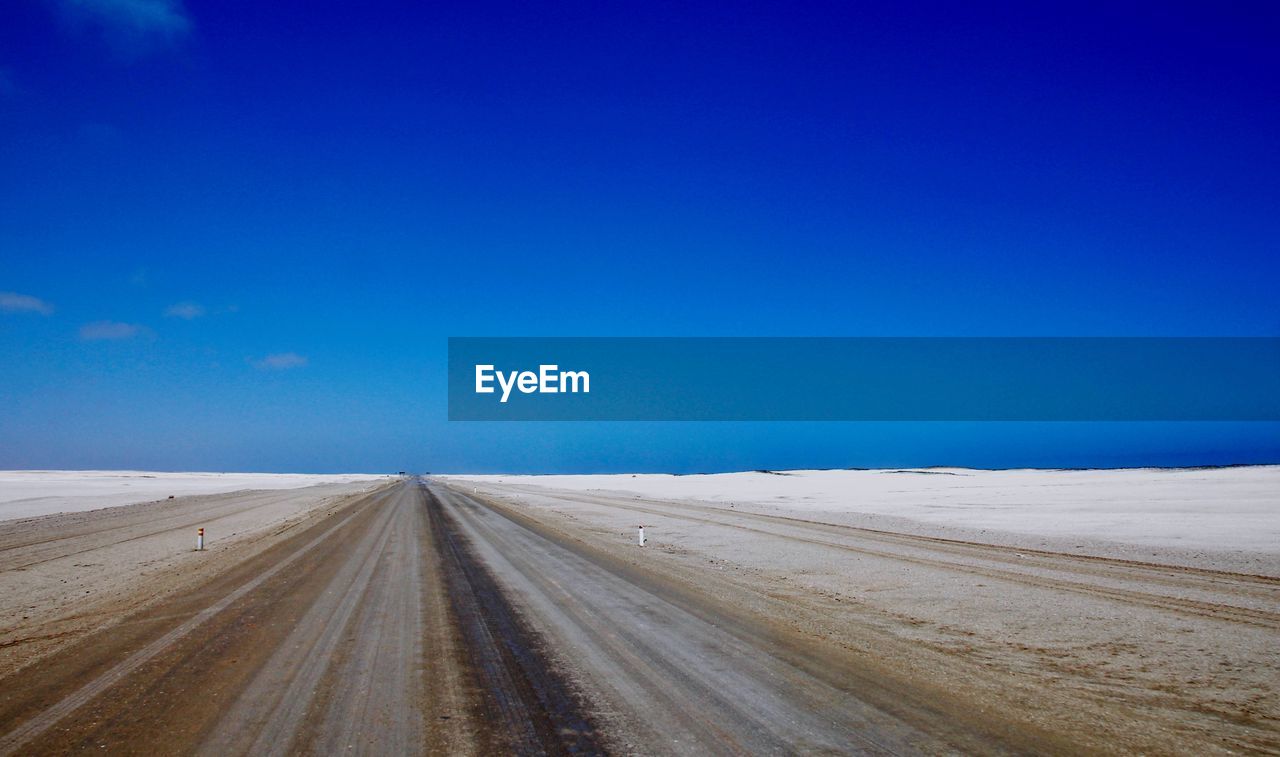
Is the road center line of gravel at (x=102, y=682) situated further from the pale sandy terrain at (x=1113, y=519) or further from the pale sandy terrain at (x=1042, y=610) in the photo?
the pale sandy terrain at (x=1113, y=519)

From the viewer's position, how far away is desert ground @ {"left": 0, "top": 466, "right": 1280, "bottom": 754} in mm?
5926

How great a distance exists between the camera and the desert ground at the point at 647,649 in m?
5.93

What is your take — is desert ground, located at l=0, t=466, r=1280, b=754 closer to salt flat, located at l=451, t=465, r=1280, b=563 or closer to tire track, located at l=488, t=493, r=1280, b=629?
tire track, located at l=488, t=493, r=1280, b=629

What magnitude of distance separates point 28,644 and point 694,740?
978 centimetres

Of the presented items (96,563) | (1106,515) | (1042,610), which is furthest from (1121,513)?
(96,563)

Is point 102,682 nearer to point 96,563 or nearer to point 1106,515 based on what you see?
point 96,563

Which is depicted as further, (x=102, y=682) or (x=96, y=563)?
(x=96, y=563)

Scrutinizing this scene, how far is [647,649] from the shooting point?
28.3 feet

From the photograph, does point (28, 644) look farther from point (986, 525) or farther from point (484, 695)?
point (986, 525)

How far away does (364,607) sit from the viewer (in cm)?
1132

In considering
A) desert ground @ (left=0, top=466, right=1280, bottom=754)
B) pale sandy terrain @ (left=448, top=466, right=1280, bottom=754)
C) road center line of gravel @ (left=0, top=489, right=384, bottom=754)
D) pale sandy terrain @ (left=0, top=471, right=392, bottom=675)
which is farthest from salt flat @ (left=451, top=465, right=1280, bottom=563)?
pale sandy terrain @ (left=0, top=471, right=392, bottom=675)

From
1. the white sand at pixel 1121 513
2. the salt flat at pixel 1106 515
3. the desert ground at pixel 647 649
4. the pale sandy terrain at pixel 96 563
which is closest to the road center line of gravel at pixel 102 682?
the desert ground at pixel 647 649

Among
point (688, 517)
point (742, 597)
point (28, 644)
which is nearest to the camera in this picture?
point (28, 644)

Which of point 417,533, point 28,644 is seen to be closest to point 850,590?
point 28,644
